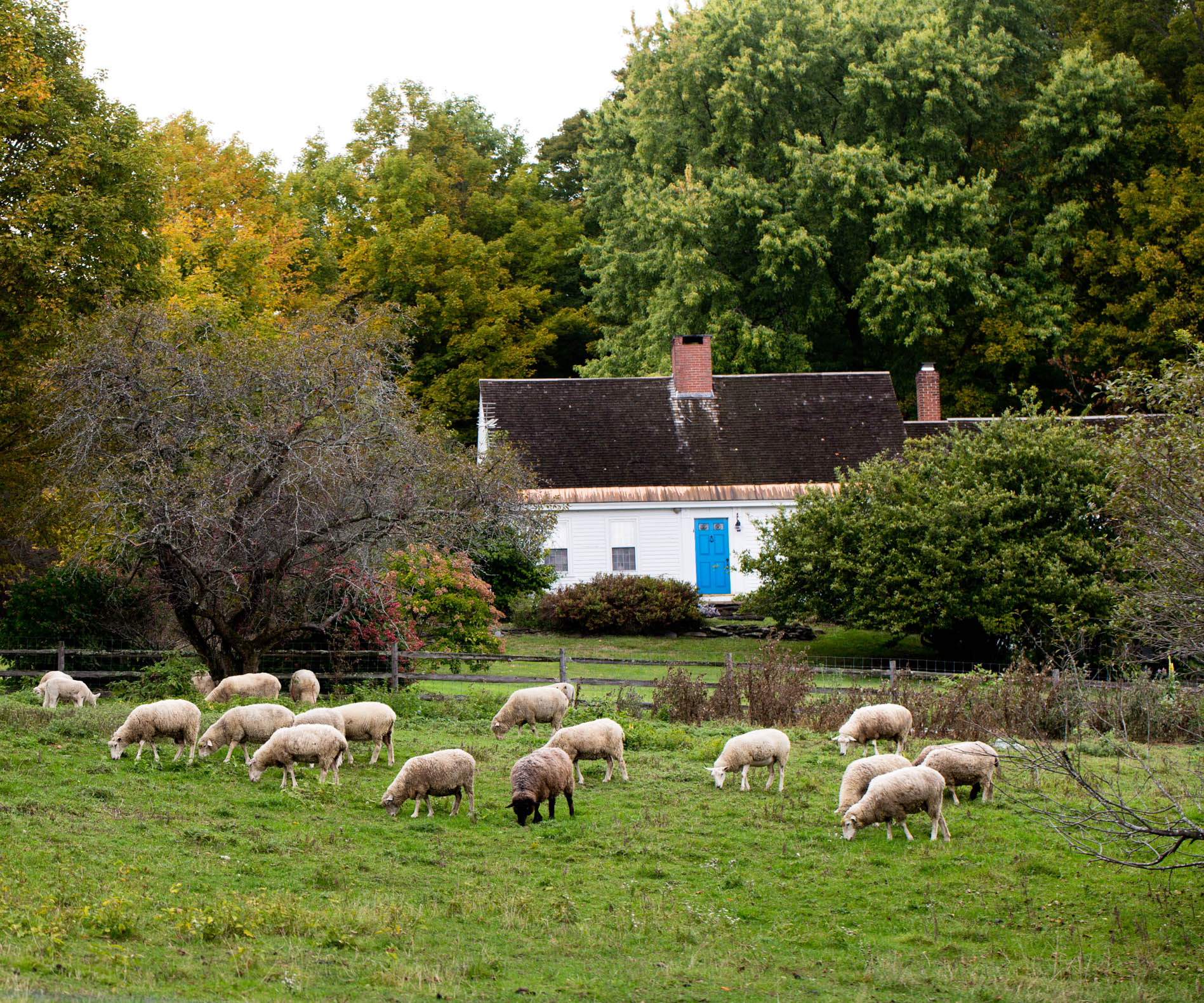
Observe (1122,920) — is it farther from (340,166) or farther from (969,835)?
(340,166)

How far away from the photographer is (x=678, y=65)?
42.7 m

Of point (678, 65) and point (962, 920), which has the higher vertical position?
point (678, 65)

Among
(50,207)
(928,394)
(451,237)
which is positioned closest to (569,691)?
(50,207)

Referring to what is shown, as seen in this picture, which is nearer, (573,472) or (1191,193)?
(573,472)

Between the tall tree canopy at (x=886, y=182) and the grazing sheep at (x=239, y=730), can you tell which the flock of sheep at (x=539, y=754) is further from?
the tall tree canopy at (x=886, y=182)

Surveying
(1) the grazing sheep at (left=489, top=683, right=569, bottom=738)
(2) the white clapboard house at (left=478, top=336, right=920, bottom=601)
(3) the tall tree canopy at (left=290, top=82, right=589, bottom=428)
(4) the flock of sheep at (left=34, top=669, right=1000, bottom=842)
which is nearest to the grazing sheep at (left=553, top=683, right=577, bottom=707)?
A: (4) the flock of sheep at (left=34, top=669, right=1000, bottom=842)

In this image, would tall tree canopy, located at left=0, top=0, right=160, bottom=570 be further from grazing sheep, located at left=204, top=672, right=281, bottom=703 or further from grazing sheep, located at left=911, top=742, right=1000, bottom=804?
grazing sheep, located at left=911, top=742, right=1000, bottom=804

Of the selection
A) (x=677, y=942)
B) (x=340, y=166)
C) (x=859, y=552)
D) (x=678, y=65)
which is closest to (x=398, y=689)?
(x=859, y=552)

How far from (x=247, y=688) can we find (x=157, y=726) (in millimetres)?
4107

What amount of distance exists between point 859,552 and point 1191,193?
72.4ft

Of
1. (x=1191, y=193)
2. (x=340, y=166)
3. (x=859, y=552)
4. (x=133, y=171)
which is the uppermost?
(x=340, y=166)

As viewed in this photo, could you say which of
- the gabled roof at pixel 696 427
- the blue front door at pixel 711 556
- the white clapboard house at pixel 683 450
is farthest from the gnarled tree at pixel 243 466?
the blue front door at pixel 711 556

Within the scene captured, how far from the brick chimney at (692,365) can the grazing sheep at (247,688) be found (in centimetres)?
2179

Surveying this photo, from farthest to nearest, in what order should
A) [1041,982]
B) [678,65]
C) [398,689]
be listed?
[678,65], [398,689], [1041,982]
